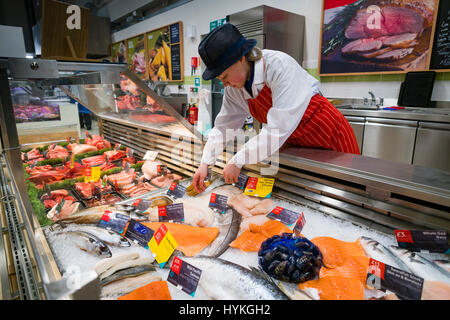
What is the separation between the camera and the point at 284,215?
133cm

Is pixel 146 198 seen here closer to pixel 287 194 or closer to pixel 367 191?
pixel 287 194

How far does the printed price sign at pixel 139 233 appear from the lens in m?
1.18

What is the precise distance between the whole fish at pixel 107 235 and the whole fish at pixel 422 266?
106cm

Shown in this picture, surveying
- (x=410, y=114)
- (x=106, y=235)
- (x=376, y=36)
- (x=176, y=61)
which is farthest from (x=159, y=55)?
(x=106, y=235)

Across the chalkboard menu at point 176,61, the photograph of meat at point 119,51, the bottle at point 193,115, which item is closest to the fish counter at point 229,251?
the bottle at point 193,115

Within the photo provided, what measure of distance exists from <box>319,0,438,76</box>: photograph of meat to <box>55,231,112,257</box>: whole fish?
4.12 metres

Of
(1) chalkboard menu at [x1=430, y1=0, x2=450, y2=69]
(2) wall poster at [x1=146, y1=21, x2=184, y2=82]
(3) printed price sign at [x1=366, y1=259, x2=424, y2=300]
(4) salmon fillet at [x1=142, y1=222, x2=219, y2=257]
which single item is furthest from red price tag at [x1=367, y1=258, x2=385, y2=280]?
(2) wall poster at [x1=146, y1=21, x2=184, y2=82]

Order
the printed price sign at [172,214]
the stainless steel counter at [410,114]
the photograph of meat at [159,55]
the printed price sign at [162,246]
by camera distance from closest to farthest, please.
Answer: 1. the printed price sign at [162,246]
2. the printed price sign at [172,214]
3. the stainless steel counter at [410,114]
4. the photograph of meat at [159,55]

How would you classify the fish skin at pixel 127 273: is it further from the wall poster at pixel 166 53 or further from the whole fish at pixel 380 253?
the wall poster at pixel 166 53

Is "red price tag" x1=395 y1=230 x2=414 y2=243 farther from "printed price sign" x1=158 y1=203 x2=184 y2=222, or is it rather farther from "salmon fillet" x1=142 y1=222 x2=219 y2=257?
"printed price sign" x1=158 y1=203 x2=184 y2=222

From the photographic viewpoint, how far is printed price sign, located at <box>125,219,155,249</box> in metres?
1.18

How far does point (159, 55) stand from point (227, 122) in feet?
22.4

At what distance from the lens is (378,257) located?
3.35 ft
